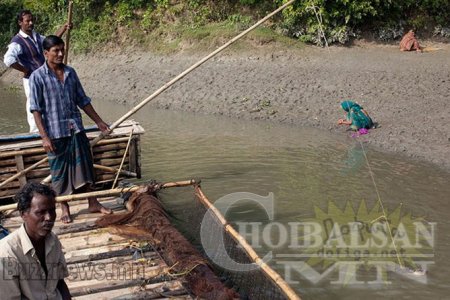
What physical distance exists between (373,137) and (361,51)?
4.81 m

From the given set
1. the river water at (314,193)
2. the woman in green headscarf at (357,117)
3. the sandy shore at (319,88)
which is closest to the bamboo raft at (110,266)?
the river water at (314,193)

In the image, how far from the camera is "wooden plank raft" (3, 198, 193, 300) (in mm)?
3416

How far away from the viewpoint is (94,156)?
5.52 metres

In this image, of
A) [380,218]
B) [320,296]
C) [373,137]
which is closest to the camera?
[320,296]

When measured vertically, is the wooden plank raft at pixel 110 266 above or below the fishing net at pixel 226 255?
above

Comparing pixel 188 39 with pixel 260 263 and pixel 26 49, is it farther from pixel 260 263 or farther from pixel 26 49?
pixel 260 263

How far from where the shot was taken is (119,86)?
14.2 m

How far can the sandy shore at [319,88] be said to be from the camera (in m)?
8.96

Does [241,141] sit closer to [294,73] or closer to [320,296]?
[294,73]

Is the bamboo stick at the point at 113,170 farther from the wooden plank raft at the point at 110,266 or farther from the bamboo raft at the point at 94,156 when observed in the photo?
the wooden plank raft at the point at 110,266

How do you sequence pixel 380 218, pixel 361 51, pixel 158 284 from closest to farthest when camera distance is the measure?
pixel 158 284
pixel 380 218
pixel 361 51

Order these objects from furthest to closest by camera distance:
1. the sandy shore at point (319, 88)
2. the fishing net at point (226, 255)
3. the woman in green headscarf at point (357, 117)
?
1. the woman in green headscarf at point (357, 117)
2. the sandy shore at point (319, 88)
3. the fishing net at point (226, 255)

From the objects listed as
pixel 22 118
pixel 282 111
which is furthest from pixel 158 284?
pixel 22 118

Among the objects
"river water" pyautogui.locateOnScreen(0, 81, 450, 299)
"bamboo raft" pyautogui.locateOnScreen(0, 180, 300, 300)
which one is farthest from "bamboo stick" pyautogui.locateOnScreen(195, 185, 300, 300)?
"river water" pyautogui.locateOnScreen(0, 81, 450, 299)
